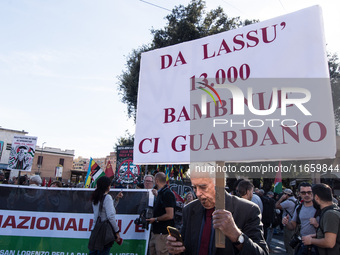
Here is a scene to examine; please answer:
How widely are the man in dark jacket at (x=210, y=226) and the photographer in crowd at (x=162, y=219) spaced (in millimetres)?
2452

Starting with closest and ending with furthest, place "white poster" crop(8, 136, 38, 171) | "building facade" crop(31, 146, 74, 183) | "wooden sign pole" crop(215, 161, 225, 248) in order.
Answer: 1. "wooden sign pole" crop(215, 161, 225, 248)
2. "white poster" crop(8, 136, 38, 171)
3. "building facade" crop(31, 146, 74, 183)

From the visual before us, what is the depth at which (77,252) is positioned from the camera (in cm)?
556

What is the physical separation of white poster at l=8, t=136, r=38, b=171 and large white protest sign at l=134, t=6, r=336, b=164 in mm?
9046

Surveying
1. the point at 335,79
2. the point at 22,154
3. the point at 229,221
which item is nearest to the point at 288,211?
the point at 229,221

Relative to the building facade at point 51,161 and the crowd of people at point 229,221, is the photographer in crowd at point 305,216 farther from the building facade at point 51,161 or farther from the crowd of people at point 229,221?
the building facade at point 51,161

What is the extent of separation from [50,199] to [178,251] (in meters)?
4.48

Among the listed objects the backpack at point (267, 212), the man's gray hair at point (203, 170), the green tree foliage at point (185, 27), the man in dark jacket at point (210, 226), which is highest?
the green tree foliage at point (185, 27)

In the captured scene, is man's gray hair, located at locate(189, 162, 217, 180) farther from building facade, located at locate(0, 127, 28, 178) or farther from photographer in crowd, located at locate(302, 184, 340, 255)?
building facade, located at locate(0, 127, 28, 178)

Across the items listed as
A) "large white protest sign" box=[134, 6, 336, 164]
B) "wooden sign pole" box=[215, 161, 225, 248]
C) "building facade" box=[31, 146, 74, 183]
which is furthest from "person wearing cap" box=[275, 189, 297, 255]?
"building facade" box=[31, 146, 74, 183]

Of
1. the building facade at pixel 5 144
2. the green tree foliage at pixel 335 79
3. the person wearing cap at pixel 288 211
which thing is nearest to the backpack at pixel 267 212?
the person wearing cap at pixel 288 211

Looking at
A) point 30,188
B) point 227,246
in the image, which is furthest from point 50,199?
point 227,246

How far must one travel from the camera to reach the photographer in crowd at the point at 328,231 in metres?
3.43

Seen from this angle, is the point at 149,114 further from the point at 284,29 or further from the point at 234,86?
the point at 284,29

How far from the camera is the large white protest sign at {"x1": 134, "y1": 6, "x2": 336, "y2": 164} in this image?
6.57 ft
